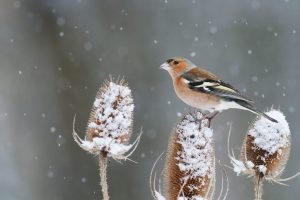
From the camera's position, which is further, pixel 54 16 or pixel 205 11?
pixel 205 11

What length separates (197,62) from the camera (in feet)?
50.7

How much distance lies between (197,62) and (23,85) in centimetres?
385

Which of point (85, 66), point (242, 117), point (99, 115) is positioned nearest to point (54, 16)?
point (85, 66)

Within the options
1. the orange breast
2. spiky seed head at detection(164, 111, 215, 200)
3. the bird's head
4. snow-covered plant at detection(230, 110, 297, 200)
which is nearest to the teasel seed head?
spiky seed head at detection(164, 111, 215, 200)

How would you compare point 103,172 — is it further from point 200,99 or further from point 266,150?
point 200,99

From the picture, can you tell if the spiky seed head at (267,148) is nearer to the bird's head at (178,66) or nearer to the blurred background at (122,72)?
the bird's head at (178,66)

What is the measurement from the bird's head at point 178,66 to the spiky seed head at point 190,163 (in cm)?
162

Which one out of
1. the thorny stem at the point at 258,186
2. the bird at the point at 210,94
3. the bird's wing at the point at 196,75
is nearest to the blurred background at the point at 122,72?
the bird's wing at the point at 196,75

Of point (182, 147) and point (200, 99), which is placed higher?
point (200, 99)

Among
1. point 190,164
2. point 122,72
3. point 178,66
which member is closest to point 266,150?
point 190,164

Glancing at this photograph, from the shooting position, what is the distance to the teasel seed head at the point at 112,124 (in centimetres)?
491

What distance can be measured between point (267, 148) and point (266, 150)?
0.06ft

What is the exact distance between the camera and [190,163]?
4.79 m

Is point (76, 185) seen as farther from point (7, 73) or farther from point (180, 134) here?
point (180, 134)
